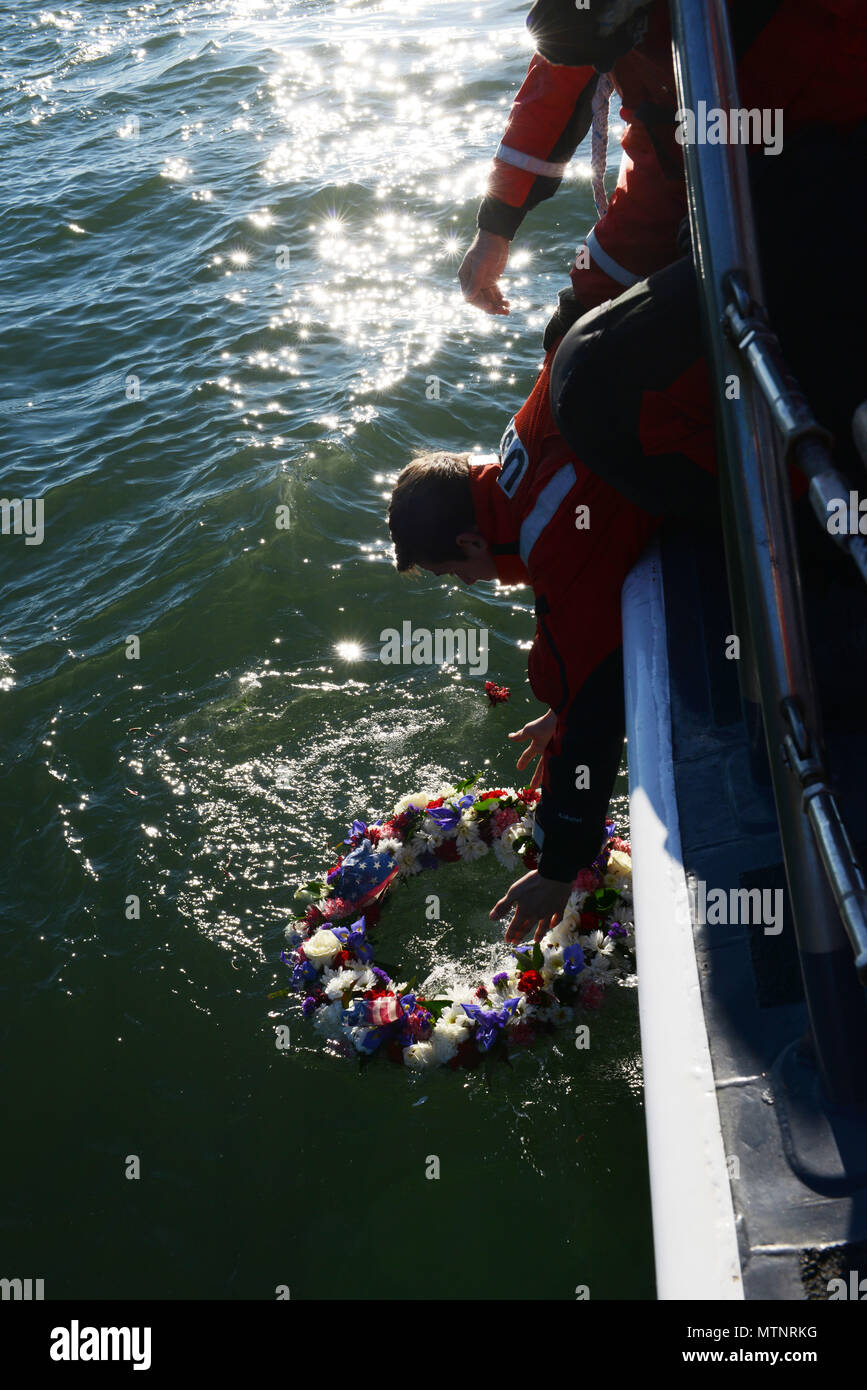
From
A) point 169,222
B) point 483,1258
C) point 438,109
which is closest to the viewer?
point 483,1258

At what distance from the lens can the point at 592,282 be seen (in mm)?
3500

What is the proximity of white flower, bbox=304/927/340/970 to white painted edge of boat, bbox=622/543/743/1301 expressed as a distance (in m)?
2.07

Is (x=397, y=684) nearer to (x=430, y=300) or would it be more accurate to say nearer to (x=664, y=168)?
(x=664, y=168)

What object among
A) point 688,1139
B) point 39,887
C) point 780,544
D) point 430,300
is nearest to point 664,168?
point 780,544

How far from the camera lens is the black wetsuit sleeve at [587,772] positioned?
353cm

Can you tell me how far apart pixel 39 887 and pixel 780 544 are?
14.4 ft

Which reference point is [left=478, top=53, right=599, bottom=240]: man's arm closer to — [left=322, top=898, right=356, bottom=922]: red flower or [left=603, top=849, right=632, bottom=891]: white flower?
[left=603, top=849, right=632, bottom=891]: white flower

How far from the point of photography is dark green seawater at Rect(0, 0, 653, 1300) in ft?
13.4

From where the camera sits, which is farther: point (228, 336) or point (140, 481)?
point (228, 336)

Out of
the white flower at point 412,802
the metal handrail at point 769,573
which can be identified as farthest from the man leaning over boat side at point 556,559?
the white flower at point 412,802

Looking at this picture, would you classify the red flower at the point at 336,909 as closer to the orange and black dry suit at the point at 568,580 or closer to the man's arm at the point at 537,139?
the orange and black dry suit at the point at 568,580

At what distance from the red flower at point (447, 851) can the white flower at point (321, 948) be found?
0.67 m

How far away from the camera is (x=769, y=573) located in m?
2.11

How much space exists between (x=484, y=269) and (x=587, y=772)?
1.83 meters
